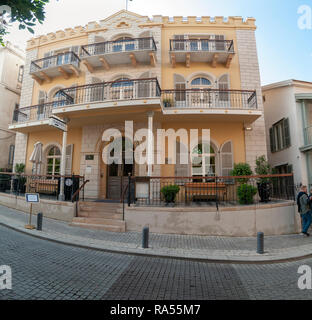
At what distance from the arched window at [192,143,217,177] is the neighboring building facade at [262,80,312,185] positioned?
4.65 metres

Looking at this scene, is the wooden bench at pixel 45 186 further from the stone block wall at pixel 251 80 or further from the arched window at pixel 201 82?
the stone block wall at pixel 251 80

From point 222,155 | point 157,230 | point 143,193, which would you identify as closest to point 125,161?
point 143,193

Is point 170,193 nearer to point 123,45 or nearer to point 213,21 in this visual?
Result: point 123,45

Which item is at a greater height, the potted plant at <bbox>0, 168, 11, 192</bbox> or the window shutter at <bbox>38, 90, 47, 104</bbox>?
the window shutter at <bbox>38, 90, 47, 104</bbox>

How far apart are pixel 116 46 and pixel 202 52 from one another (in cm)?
538

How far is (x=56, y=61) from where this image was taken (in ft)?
39.2

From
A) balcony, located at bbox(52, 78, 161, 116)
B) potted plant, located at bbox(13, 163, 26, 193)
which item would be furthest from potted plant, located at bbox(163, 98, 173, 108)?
potted plant, located at bbox(13, 163, 26, 193)

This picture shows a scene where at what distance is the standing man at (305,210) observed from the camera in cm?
623

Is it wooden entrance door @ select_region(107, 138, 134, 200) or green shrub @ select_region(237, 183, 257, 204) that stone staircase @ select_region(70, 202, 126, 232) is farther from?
green shrub @ select_region(237, 183, 257, 204)

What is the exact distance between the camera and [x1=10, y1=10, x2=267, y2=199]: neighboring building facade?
369 inches

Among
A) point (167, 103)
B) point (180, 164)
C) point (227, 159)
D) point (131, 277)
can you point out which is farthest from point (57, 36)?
point (131, 277)

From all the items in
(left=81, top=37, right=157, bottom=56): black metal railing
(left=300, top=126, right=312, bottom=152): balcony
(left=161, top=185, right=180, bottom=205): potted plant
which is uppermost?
(left=81, top=37, right=157, bottom=56): black metal railing

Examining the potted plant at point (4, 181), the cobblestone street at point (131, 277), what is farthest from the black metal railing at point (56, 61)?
the cobblestone street at point (131, 277)

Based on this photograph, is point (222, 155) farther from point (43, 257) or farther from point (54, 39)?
point (54, 39)
